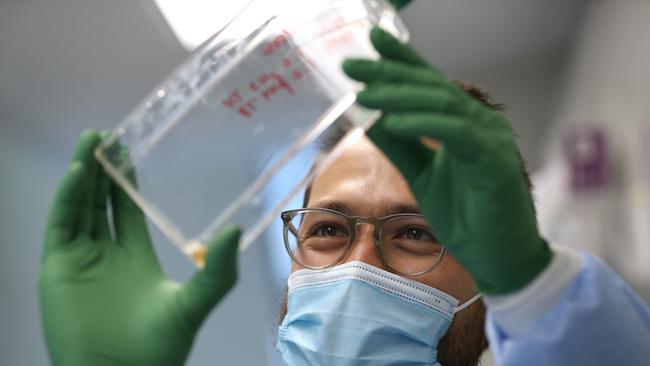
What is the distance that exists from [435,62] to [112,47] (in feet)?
6.93

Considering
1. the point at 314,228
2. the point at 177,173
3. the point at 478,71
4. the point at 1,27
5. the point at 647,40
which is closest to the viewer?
the point at 177,173

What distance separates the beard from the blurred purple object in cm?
209

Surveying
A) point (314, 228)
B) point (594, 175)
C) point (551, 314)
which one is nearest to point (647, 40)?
point (594, 175)

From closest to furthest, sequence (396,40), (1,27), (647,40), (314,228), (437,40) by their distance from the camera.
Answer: (396,40), (314,228), (647,40), (1,27), (437,40)

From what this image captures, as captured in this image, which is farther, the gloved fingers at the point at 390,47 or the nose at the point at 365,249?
the nose at the point at 365,249

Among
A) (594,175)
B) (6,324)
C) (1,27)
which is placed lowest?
(594,175)

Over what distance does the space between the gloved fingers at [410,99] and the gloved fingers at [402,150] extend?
6 cm

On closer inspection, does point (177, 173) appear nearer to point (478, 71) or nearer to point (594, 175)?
point (594, 175)

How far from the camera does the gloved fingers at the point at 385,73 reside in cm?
86

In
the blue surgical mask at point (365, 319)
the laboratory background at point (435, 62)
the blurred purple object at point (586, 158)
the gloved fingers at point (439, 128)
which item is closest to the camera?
the gloved fingers at point (439, 128)

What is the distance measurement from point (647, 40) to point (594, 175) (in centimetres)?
70

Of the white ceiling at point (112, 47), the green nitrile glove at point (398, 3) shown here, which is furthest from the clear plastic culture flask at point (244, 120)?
the white ceiling at point (112, 47)

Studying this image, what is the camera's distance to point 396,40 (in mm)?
883

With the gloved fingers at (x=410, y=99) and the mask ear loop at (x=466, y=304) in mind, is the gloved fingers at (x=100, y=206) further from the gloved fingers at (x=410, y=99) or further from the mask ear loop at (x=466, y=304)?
the mask ear loop at (x=466, y=304)
